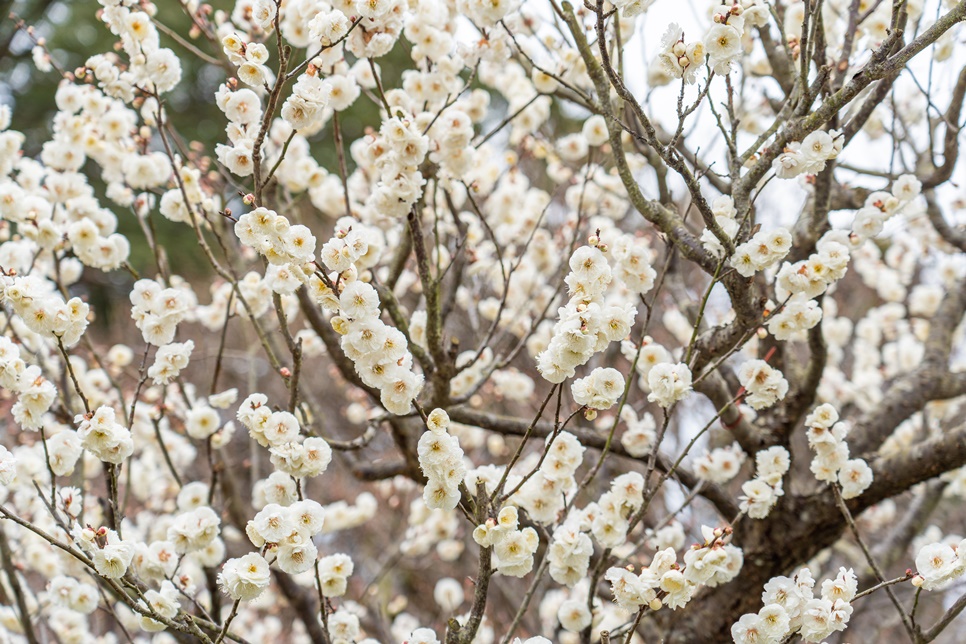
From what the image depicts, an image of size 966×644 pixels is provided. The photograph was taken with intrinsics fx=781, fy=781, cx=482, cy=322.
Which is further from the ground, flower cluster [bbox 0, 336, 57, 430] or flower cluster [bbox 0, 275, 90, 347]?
flower cluster [bbox 0, 275, 90, 347]

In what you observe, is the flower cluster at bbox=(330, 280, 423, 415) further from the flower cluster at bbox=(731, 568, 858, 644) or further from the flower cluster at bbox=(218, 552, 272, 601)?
the flower cluster at bbox=(731, 568, 858, 644)

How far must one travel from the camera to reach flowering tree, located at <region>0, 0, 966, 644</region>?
5.47 ft

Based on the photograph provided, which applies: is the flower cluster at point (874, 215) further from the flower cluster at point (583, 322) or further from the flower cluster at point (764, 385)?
the flower cluster at point (583, 322)

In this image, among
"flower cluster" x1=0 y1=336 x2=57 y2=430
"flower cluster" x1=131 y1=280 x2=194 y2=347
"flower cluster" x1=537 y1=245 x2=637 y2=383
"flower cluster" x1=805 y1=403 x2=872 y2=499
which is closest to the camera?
"flower cluster" x1=537 y1=245 x2=637 y2=383

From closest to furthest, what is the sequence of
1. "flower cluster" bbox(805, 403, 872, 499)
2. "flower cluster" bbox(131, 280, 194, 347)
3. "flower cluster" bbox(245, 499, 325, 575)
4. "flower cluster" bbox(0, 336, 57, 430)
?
"flower cluster" bbox(245, 499, 325, 575)
"flower cluster" bbox(0, 336, 57, 430)
"flower cluster" bbox(131, 280, 194, 347)
"flower cluster" bbox(805, 403, 872, 499)

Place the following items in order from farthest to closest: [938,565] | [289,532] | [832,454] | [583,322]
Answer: [832,454] < [938,565] < [289,532] < [583,322]

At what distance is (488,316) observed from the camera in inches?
153

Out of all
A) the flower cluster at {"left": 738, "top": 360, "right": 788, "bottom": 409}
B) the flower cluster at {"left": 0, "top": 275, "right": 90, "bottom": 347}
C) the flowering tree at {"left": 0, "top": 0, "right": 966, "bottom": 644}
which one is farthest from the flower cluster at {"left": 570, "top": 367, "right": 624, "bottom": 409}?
the flower cluster at {"left": 0, "top": 275, "right": 90, "bottom": 347}

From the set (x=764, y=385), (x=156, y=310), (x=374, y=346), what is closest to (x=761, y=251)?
(x=764, y=385)

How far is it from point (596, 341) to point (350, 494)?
6.48m

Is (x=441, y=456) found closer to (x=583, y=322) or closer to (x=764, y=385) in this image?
(x=583, y=322)

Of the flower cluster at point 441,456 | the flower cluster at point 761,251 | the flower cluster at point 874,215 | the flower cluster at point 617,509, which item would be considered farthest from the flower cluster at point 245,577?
the flower cluster at point 874,215

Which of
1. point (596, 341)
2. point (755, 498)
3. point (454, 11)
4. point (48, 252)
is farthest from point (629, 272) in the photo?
point (48, 252)

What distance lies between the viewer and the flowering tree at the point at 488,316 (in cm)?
167
